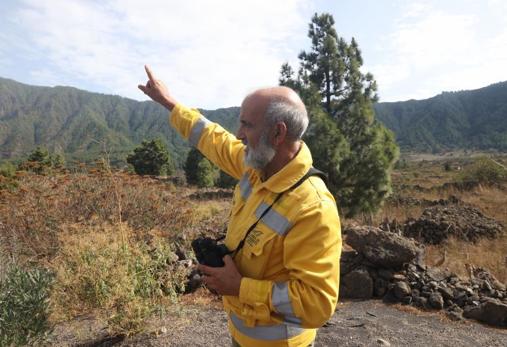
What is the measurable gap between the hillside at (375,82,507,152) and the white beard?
126m

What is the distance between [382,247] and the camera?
6387mm

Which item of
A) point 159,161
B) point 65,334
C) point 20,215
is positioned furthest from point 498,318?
point 159,161

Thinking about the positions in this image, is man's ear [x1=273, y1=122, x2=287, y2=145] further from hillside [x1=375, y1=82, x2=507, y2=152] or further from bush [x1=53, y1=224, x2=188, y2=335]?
hillside [x1=375, y1=82, x2=507, y2=152]

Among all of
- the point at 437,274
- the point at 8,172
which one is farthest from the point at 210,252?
the point at 8,172

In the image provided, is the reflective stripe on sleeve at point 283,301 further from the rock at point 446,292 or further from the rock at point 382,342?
the rock at point 446,292

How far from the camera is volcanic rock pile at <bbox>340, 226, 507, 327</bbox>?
588 cm

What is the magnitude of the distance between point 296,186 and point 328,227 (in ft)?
0.74

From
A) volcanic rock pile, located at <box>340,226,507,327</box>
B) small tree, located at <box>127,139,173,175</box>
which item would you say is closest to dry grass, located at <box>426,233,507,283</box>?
volcanic rock pile, located at <box>340,226,507,327</box>

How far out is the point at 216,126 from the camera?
2609 millimetres

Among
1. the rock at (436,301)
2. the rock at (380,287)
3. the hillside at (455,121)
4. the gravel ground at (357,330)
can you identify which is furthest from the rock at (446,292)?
the hillside at (455,121)

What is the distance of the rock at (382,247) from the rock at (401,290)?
38 centimetres

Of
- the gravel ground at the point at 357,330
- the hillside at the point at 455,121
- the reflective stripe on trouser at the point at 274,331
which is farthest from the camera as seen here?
the hillside at the point at 455,121

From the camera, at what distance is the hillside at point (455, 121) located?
5281 inches

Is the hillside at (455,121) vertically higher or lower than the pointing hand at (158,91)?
higher
